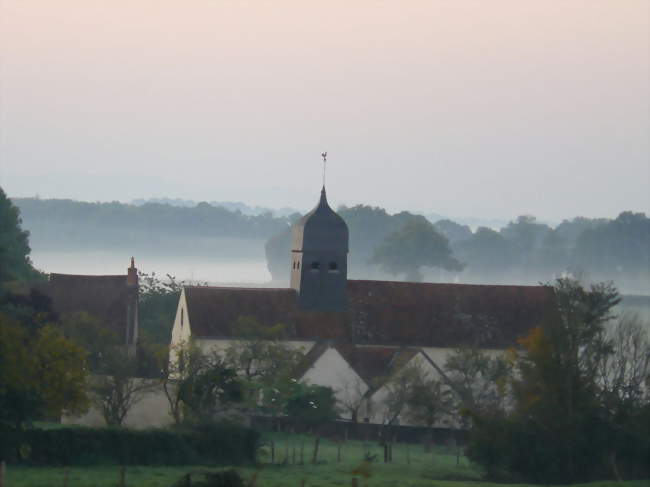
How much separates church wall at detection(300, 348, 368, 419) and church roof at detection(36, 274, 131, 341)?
9.49m

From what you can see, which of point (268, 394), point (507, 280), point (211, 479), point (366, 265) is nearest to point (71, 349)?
point (268, 394)

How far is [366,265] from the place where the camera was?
17038 centimetres

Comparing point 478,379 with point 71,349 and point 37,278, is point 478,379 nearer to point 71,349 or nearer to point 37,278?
point 71,349

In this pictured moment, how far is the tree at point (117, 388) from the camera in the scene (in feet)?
150

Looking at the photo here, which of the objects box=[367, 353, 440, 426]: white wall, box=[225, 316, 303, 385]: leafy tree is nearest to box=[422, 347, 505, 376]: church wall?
box=[367, 353, 440, 426]: white wall

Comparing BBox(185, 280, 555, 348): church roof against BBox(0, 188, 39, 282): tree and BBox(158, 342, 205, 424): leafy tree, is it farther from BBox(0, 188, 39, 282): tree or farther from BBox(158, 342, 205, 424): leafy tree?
BBox(0, 188, 39, 282): tree

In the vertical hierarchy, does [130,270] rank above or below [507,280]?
below

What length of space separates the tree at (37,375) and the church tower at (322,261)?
51.9ft

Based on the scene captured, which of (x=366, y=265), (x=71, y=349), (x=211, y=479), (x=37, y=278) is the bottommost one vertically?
(x=211, y=479)

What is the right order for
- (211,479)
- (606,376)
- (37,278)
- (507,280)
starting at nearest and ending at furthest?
(211,479) < (606,376) < (37,278) < (507,280)

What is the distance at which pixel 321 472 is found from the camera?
122 ft

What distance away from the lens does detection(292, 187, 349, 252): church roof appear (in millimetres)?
57875

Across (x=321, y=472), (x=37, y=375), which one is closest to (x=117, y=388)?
(x=37, y=375)

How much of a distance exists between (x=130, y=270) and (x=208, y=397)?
1820 cm
